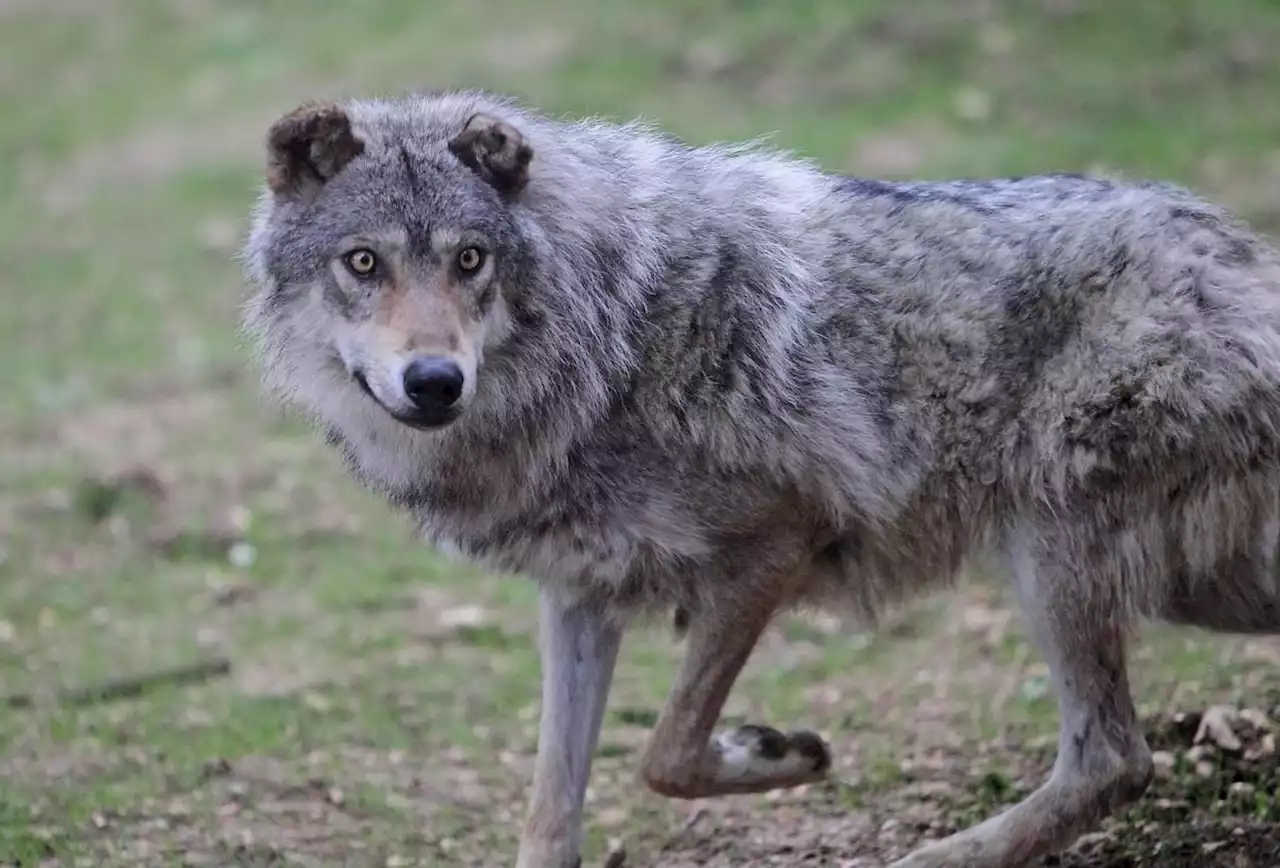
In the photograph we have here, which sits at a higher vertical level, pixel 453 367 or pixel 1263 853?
pixel 453 367

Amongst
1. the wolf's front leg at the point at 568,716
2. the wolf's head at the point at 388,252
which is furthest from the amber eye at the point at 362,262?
the wolf's front leg at the point at 568,716

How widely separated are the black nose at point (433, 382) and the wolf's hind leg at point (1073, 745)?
1541 millimetres

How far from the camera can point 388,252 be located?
3.88 m

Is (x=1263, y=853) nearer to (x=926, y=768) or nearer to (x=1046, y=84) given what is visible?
(x=926, y=768)

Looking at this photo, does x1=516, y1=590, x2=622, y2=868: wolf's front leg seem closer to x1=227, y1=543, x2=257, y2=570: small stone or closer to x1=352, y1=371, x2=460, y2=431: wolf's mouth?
x1=352, y1=371, x2=460, y2=431: wolf's mouth

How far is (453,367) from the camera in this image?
3707mm

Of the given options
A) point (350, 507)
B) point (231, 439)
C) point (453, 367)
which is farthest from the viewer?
point (231, 439)

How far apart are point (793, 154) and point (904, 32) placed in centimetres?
760

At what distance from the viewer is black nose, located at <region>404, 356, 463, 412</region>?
12.1ft

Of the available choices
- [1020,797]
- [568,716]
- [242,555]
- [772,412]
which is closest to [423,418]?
[772,412]

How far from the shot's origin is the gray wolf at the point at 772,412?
4117mm

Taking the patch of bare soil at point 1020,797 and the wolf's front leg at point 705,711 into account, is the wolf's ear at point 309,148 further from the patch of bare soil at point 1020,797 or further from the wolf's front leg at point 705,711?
the patch of bare soil at point 1020,797

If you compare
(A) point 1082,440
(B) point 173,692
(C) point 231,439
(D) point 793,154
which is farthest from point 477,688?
(C) point 231,439

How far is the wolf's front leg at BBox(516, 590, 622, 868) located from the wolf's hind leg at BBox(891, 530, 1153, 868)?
2.78ft
